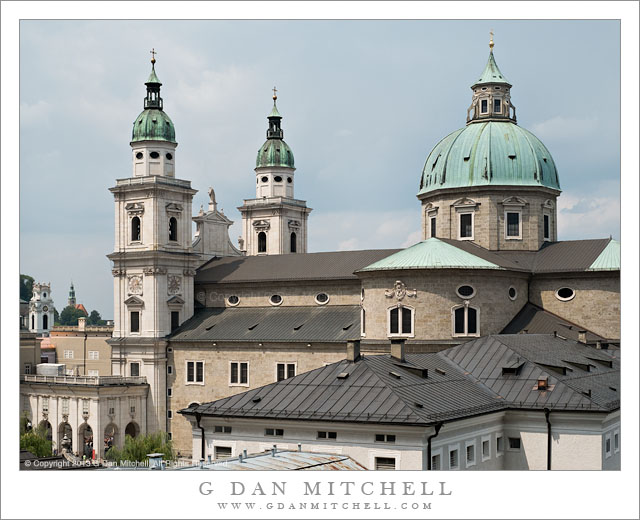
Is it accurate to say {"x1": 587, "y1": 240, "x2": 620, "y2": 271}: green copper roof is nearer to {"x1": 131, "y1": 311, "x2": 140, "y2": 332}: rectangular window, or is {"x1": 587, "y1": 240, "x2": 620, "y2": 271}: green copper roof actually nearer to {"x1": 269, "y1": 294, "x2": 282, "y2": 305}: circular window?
{"x1": 269, "y1": 294, "x2": 282, "y2": 305}: circular window

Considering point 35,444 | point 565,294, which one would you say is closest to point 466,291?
point 565,294

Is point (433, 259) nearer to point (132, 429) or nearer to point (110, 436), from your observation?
point (132, 429)

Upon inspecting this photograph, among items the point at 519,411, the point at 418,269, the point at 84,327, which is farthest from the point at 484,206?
the point at 84,327

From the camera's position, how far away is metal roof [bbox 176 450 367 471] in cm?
2845

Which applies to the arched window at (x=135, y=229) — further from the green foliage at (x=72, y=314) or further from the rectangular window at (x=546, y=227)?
the rectangular window at (x=546, y=227)

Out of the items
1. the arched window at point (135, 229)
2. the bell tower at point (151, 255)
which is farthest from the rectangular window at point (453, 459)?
the arched window at point (135, 229)

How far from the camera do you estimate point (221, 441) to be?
36.7 meters

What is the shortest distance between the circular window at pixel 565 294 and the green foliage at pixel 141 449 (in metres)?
24.5

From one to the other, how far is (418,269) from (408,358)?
1244cm

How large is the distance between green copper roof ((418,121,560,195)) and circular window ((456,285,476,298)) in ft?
33.1

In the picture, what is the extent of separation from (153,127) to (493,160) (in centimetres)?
2450

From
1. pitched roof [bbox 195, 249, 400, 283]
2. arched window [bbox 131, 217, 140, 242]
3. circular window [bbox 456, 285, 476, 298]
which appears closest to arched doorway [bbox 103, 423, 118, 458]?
pitched roof [bbox 195, 249, 400, 283]

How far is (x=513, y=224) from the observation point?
62406mm
